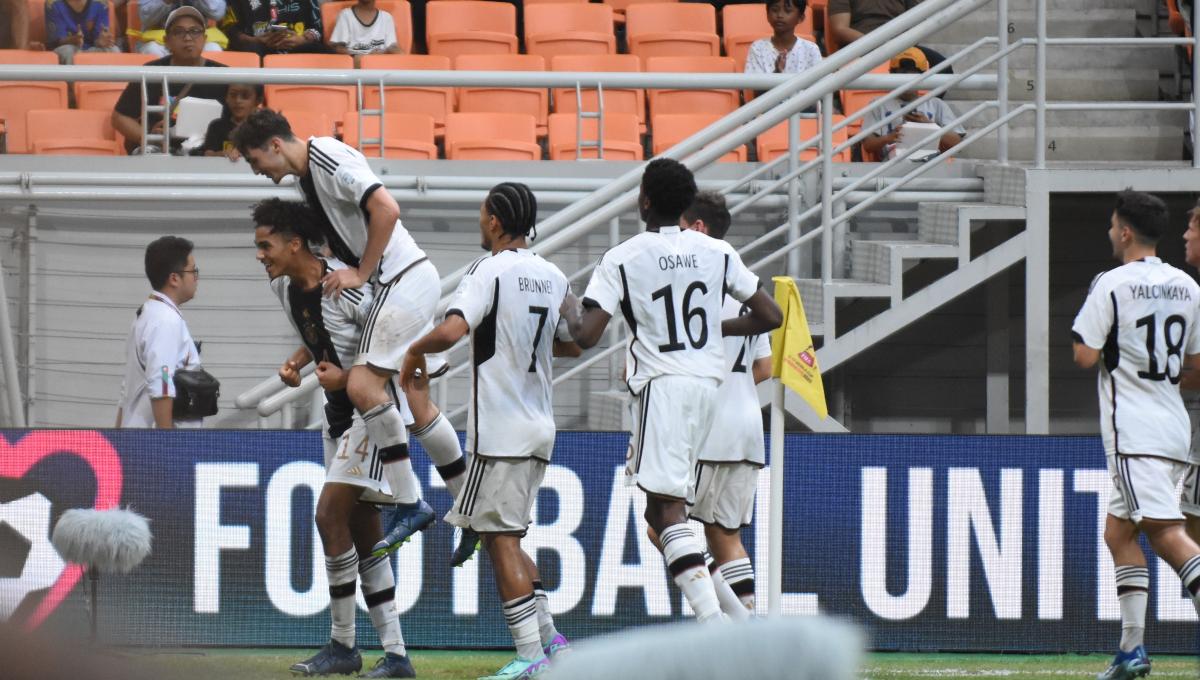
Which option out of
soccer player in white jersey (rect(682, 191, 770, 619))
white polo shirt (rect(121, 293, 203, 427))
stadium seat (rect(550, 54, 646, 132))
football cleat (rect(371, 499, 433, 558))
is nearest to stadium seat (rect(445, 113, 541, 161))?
stadium seat (rect(550, 54, 646, 132))

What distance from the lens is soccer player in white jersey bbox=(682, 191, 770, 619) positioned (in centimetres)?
736

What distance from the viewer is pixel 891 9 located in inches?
525

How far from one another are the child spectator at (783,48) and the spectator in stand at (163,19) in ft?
14.6

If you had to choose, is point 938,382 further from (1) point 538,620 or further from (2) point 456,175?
(1) point 538,620

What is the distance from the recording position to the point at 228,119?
11.7m

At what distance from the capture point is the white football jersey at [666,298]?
6.62 m

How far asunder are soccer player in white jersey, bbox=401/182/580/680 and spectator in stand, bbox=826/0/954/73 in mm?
7381

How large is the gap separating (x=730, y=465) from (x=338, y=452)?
5.98 feet

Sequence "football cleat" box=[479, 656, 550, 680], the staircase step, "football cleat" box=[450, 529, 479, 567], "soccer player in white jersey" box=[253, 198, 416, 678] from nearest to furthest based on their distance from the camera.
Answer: "football cleat" box=[479, 656, 550, 680] → "football cleat" box=[450, 529, 479, 567] → "soccer player in white jersey" box=[253, 198, 416, 678] → the staircase step

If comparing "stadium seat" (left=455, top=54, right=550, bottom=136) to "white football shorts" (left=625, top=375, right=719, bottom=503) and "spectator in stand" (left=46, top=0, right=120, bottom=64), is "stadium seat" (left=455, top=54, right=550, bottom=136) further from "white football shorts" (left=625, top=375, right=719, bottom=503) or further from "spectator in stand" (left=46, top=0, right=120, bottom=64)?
"white football shorts" (left=625, top=375, right=719, bottom=503)

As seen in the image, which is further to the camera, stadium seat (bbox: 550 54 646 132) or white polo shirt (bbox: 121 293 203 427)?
stadium seat (bbox: 550 54 646 132)

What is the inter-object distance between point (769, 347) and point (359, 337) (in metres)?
2.14

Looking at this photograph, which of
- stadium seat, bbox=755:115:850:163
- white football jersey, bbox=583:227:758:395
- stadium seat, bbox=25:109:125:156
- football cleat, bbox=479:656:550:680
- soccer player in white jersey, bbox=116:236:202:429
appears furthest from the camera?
stadium seat, bbox=755:115:850:163

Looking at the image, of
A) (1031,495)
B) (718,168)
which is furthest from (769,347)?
(718,168)
